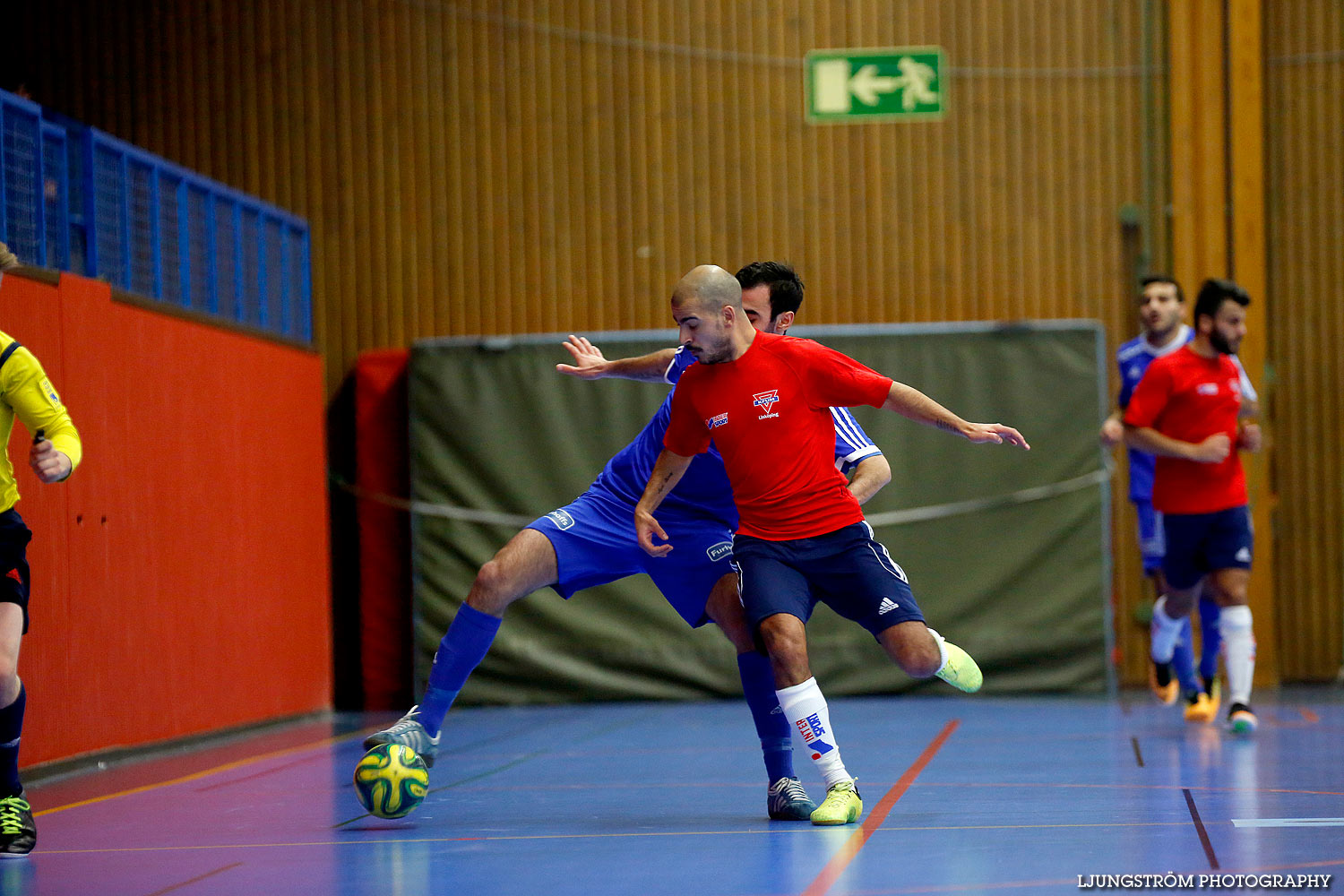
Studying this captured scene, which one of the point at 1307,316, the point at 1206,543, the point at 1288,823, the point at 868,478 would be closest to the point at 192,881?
the point at 868,478

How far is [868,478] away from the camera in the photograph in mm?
5312

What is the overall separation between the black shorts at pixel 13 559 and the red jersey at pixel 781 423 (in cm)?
217

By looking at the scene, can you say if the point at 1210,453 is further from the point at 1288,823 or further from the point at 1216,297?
the point at 1288,823

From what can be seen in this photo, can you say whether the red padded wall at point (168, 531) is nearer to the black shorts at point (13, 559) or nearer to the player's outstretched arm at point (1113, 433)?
the black shorts at point (13, 559)

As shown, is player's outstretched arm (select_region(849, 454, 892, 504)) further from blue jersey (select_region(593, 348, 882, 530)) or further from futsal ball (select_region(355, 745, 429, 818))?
futsal ball (select_region(355, 745, 429, 818))

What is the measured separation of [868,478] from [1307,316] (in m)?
7.16

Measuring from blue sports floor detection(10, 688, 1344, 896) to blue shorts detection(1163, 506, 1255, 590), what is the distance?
832mm

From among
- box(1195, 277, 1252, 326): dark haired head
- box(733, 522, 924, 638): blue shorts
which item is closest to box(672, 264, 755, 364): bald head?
box(733, 522, 924, 638): blue shorts

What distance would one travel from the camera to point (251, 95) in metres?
11.6

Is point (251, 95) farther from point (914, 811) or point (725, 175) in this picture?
point (914, 811)

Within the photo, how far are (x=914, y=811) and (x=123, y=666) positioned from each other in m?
4.59

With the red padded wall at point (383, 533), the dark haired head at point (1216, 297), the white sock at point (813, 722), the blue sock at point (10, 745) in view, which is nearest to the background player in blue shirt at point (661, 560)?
the white sock at point (813, 722)

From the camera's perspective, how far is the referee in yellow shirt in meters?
4.74

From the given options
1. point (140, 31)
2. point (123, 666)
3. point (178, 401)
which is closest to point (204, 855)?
point (123, 666)
